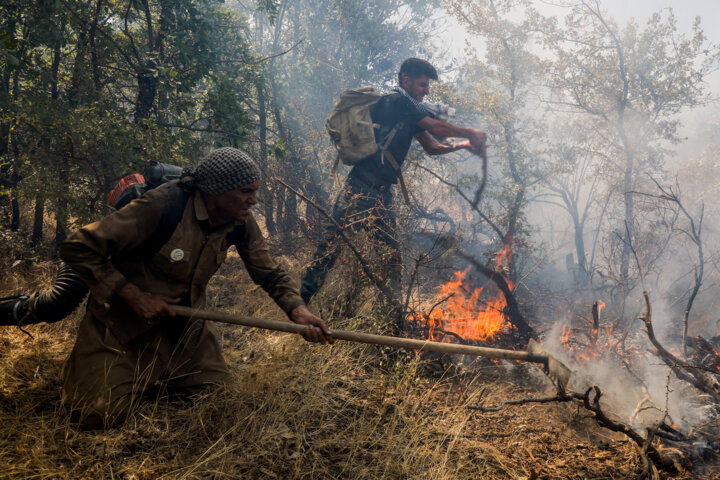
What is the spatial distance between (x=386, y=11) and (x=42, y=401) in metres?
15.3

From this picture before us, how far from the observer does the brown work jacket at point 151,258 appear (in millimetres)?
2193

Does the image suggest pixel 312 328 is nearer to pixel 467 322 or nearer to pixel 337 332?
pixel 337 332

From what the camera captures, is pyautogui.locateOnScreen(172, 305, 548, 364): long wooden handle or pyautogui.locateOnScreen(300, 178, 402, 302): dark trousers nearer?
pyautogui.locateOnScreen(172, 305, 548, 364): long wooden handle

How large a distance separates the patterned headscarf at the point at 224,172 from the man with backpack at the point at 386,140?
1789 mm

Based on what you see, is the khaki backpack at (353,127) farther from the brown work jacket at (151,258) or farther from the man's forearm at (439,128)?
the brown work jacket at (151,258)

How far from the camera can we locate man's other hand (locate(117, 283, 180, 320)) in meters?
2.27

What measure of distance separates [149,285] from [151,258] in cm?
17

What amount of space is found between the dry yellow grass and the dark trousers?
0.81m

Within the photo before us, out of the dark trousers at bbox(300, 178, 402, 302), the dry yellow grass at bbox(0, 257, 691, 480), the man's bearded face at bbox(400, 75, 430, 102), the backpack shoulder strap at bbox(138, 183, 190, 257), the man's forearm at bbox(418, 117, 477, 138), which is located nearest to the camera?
the dry yellow grass at bbox(0, 257, 691, 480)

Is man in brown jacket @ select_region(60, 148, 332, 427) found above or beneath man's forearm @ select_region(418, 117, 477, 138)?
beneath

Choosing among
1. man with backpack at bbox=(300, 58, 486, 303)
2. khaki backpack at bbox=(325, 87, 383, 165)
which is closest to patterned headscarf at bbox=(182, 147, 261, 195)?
man with backpack at bbox=(300, 58, 486, 303)

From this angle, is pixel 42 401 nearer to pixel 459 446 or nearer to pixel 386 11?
pixel 459 446

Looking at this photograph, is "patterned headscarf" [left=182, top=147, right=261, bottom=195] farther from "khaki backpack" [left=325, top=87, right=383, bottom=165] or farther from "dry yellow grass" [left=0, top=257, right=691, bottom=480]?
"khaki backpack" [left=325, top=87, right=383, bottom=165]

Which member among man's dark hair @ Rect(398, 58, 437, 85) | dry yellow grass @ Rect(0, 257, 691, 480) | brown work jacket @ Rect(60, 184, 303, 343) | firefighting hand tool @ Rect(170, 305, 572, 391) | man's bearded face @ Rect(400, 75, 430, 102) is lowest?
dry yellow grass @ Rect(0, 257, 691, 480)
